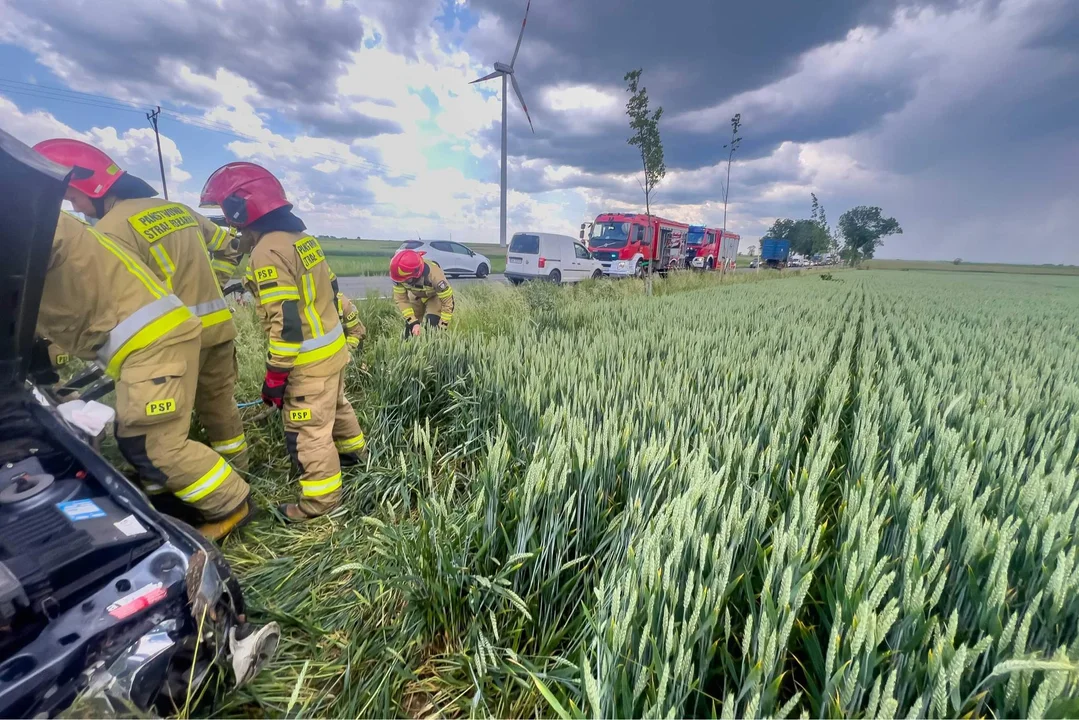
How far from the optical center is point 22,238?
138 centimetres

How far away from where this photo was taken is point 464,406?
9.71ft

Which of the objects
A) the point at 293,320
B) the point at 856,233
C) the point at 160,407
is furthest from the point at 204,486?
the point at 856,233

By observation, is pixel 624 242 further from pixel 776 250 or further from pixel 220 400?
pixel 776 250

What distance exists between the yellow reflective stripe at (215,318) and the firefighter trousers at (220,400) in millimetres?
138

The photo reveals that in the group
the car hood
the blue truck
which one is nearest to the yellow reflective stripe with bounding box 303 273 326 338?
the car hood

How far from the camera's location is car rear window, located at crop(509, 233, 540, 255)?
15.0 m

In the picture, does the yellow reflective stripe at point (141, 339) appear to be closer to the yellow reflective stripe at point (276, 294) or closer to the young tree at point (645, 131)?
the yellow reflective stripe at point (276, 294)

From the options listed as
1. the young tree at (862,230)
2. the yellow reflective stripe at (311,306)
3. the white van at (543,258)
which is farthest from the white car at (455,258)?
the young tree at (862,230)

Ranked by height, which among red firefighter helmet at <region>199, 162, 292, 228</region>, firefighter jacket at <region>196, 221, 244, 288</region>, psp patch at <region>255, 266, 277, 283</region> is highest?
red firefighter helmet at <region>199, 162, 292, 228</region>

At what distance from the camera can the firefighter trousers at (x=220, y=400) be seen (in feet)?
8.61

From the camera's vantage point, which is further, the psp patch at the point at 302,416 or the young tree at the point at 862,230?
the young tree at the point at 862,230

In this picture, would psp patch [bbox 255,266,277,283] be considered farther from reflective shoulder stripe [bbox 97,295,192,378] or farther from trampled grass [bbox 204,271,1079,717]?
trampled grass [bbox 204,271,1079,717]

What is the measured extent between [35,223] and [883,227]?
85332 mm

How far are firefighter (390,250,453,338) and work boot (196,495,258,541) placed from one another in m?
3.06
